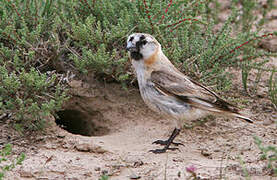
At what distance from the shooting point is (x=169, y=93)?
14.1 feet

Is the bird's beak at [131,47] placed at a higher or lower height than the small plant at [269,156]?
higher

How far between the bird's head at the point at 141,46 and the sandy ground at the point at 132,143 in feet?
3.09

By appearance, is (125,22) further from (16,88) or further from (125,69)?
(16,88)

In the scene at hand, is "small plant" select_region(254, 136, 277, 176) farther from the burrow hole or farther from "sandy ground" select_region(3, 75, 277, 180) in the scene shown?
the burrow hole

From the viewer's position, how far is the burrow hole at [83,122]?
5.44 meters

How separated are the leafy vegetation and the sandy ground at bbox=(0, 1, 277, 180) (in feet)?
0.73

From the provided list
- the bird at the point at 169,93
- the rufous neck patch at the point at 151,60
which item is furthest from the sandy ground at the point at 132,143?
the rufous neck patch at the point at 151,60

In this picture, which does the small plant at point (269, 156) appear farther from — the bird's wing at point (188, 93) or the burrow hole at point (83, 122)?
the burrow hole at point (83, 122)

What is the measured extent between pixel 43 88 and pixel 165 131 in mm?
1537

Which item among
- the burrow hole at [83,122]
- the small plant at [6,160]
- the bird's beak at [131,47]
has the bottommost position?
the small plant at [6,160]

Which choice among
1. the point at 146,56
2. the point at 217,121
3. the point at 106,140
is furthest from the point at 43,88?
the point at 217,121

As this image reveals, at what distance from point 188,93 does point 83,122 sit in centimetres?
197

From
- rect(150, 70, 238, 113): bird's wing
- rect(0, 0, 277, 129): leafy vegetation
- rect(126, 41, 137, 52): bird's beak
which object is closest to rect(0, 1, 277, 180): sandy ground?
rect(0, 0, 277, 129): leafy vegetation

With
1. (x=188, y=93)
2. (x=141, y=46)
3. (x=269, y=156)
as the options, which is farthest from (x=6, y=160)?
(x=269, y=156)
